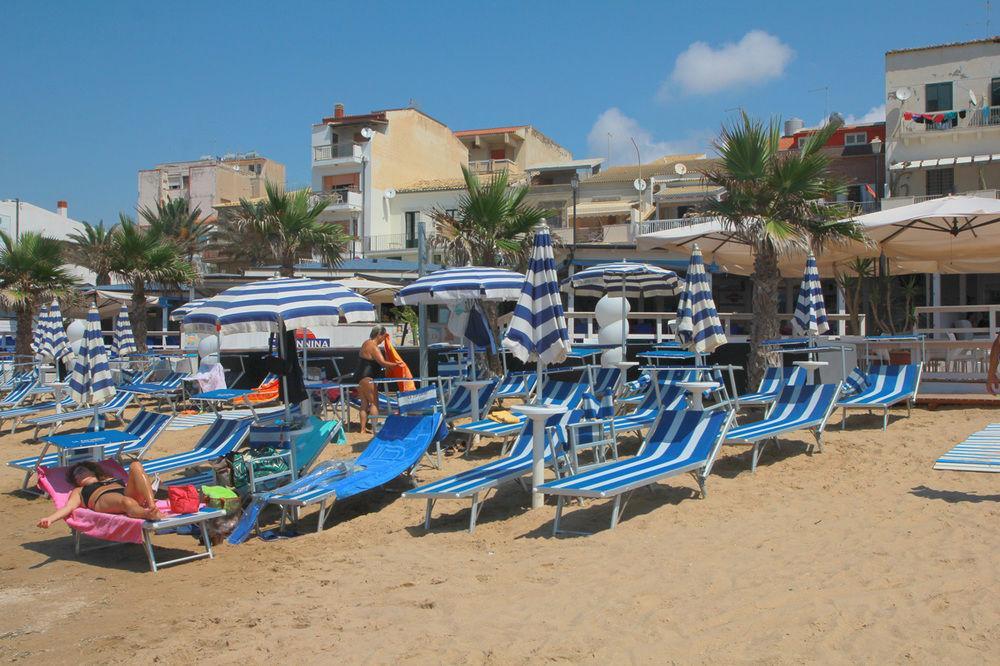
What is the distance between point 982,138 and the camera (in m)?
30.3

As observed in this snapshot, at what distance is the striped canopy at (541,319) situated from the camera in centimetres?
738

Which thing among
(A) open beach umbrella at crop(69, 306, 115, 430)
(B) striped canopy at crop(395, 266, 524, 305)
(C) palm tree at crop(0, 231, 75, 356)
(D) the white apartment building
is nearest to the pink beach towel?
(B) striped canopy at crop(395, 266, 524, 305)

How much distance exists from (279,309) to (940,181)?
29.9 m

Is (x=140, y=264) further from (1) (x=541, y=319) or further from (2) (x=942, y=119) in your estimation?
(2) (x=942, y=119)

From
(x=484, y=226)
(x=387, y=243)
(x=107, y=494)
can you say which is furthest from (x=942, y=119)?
(x=107, y=494)

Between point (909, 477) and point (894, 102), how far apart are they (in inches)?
1162

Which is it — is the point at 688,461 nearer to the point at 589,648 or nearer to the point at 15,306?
the point at 589,648

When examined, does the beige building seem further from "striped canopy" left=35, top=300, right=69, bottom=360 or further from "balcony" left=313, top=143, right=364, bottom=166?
"striped canopy" left=35, top=300, right=69, bottom=360

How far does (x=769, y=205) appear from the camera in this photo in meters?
12.5

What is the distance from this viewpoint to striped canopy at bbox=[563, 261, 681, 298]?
43.0 ft

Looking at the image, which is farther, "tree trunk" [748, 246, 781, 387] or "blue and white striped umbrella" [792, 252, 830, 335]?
"tree trunk" [748, 246, 781, 387]

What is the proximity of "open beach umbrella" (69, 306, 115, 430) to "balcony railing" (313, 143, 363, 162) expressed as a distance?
117 feet

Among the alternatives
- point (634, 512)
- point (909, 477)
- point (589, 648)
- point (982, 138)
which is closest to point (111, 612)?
point (589, 648)

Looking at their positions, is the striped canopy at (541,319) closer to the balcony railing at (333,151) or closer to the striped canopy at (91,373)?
the striped canopy at (91,373)
